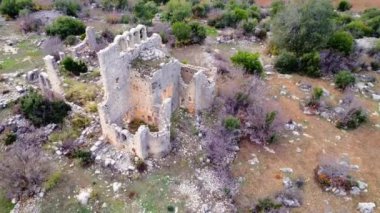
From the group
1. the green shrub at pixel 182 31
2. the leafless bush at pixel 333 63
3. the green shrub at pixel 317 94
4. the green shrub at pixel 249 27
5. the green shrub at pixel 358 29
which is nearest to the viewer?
the green shrub at pixel 317 94

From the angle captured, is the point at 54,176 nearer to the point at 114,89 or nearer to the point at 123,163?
the point at 123,163

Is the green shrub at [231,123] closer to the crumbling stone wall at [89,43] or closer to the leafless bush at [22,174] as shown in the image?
the leafless bush at [22,174]

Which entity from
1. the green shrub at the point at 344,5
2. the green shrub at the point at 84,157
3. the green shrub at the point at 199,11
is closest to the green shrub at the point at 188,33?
the green shrub at the point at 199,11

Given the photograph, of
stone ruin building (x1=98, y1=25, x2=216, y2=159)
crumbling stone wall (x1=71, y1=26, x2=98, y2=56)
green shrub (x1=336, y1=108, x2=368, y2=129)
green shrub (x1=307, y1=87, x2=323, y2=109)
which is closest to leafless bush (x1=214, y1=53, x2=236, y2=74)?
stone ruin building (x1=98, y1=25, x2=216, y2=159)

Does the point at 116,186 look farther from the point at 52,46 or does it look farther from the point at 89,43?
the point at 52,46

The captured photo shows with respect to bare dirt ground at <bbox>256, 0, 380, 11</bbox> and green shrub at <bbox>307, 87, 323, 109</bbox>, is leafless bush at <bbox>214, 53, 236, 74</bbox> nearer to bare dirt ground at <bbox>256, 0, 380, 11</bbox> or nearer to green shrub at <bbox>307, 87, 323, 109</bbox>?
green shrub at <bbox>307, 87, 323, 109</bbox>

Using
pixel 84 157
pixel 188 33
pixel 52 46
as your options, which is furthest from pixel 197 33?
pixel 84 157
